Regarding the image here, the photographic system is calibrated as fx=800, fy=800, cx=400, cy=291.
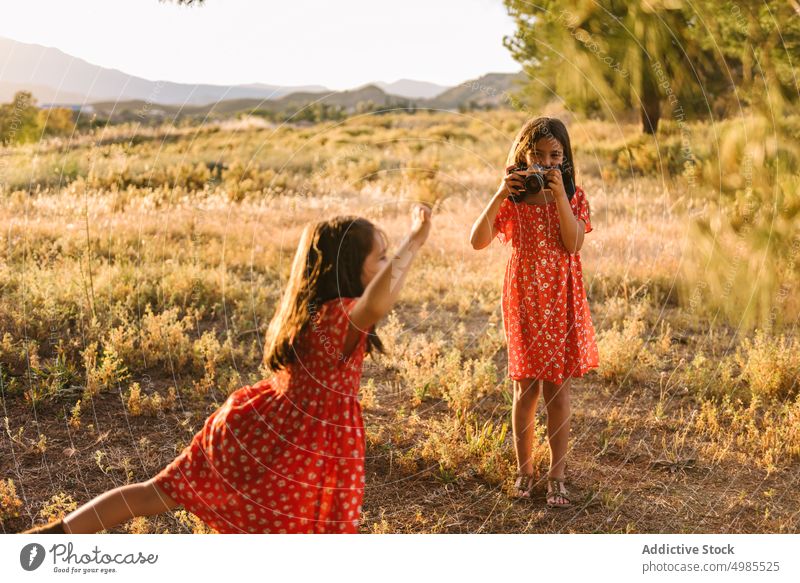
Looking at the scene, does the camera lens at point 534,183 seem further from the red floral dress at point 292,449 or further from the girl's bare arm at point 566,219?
the red floral dress at point 292,449

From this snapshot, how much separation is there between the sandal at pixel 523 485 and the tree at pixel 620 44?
1646 millimetres

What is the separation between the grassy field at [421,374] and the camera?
3051 millimetres

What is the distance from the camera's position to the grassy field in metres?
3.05

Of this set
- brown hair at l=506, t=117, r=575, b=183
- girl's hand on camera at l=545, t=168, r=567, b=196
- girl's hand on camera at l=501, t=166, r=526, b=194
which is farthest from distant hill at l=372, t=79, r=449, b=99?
girl's hand on camera at l=545, t=168, r=567, b=196

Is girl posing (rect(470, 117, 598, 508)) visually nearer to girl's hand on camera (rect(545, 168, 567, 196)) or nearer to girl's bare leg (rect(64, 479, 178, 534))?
girl's hand on camera (rect(545, 168, 567, 196))

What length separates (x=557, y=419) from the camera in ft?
9.50

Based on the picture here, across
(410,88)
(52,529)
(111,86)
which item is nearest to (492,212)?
(410,88)

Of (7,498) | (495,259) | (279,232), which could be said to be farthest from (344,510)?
(495,259)

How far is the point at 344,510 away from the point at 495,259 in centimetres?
405

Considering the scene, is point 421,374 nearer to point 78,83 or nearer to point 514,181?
point 514,181

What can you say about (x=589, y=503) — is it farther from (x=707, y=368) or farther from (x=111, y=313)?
(x=111, y=313)

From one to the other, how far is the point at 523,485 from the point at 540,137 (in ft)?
4.28

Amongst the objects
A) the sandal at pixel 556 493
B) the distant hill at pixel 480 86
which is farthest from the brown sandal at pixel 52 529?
the distant hill at pixel 480 86
